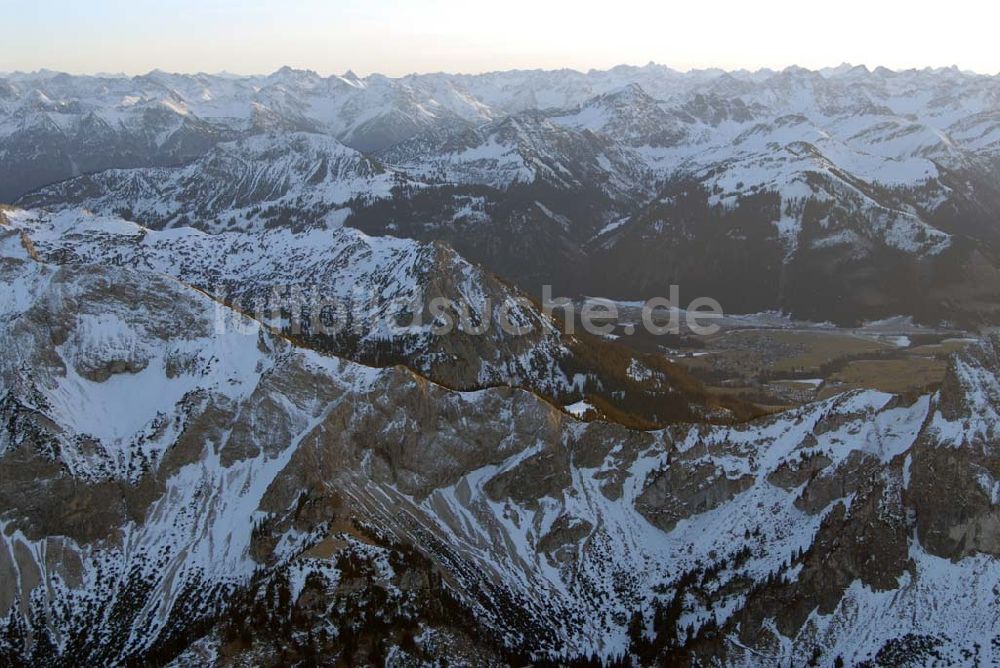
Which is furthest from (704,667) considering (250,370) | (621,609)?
(250,370)

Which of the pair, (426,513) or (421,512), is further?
(426,513)

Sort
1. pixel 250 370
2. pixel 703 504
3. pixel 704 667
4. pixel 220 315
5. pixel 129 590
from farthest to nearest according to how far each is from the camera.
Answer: pixel 220 315
pixel 250 370
pixel 703 504
pixel 129 590
pixel 704 667

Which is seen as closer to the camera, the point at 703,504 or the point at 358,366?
the point at 703,504

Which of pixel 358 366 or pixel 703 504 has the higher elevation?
pixel 358 366

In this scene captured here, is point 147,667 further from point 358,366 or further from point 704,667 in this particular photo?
point 704,667

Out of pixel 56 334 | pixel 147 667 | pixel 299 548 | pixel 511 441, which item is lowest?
pixel 147 667

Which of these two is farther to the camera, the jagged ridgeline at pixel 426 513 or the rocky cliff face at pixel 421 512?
the rocky cliff face at pixel 421 512

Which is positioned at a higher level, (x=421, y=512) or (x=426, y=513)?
(x=421, y=512)

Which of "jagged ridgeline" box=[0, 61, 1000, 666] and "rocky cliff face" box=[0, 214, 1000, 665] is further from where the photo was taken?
"rocky cliff face" box=[0, 214, 1000, 665]
